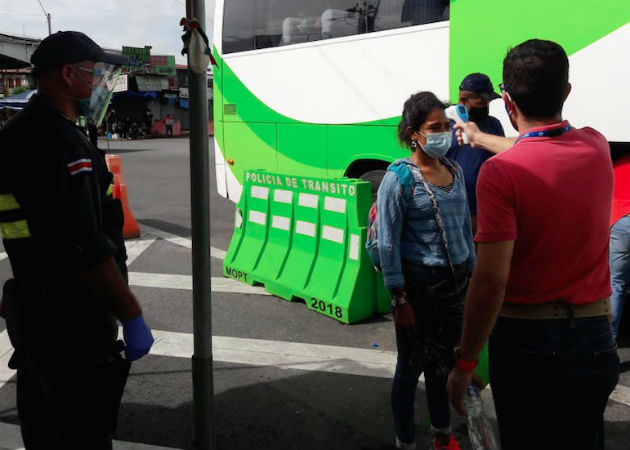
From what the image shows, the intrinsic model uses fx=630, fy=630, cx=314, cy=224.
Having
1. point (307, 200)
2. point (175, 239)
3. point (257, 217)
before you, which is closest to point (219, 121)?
point (175, 239)

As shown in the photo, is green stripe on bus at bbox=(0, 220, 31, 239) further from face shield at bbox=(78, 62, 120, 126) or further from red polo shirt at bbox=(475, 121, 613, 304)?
red polo shirt at bbox=(475, 121, 613, 304)

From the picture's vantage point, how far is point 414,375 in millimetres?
3111

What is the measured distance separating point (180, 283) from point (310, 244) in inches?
63.4

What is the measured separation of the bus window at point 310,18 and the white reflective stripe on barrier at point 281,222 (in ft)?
7.57

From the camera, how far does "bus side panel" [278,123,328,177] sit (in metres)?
7.50

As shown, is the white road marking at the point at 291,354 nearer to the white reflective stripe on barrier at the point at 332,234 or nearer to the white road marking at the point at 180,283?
the white reflective stripe on barrier at the point at 332,234

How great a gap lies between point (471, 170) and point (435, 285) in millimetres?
1247

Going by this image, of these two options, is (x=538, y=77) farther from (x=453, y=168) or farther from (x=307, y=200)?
(x=307, y=200)

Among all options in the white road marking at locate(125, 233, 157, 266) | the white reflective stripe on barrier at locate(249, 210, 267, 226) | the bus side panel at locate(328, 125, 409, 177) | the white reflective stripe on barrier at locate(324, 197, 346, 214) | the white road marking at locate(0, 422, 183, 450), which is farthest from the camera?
the white road marking at locate(125, 233, 157, 266)

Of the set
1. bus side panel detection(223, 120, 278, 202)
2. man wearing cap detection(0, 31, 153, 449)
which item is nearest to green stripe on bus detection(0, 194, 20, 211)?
man wearing cap detection(0, 31, 153, 449)

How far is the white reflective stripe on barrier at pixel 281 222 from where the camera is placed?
6211 millimetres

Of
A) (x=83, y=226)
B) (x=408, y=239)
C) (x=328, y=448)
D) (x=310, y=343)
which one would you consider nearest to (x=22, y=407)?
(x=83, y=226)

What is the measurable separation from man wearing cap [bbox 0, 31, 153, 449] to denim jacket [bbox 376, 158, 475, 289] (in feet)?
3.86

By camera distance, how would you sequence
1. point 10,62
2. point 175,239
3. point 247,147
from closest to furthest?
point 10,62, point 247,147, point 175,239
